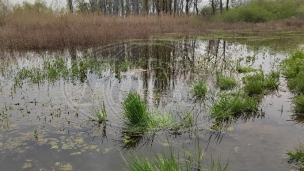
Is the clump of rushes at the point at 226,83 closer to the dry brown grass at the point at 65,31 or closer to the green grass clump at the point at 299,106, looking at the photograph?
the green grass clump at the point at 299,106

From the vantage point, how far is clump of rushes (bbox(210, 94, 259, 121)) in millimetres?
6012

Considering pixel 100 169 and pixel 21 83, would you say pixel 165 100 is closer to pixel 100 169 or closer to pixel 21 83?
pixel 100 169

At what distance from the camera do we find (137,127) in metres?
5.41

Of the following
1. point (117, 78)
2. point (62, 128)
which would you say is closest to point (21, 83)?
point (117, 78)

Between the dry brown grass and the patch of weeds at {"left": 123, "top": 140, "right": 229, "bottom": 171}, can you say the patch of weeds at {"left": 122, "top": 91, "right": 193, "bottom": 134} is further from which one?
the dry brown grass

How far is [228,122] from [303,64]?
5.09 meters

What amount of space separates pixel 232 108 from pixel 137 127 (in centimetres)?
226

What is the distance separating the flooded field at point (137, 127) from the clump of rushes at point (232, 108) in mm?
24

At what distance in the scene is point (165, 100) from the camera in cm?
725

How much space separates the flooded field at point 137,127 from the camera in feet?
15.0

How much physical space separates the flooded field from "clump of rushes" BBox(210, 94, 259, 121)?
24 millimetres

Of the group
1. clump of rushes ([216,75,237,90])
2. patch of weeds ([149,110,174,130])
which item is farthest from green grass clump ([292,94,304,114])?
patch of weeds ([149,110,174,130])

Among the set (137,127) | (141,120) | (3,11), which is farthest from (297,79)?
(3,11)

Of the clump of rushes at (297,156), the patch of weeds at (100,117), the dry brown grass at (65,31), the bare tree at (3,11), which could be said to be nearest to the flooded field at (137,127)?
the patch of weeds at (100,117)
